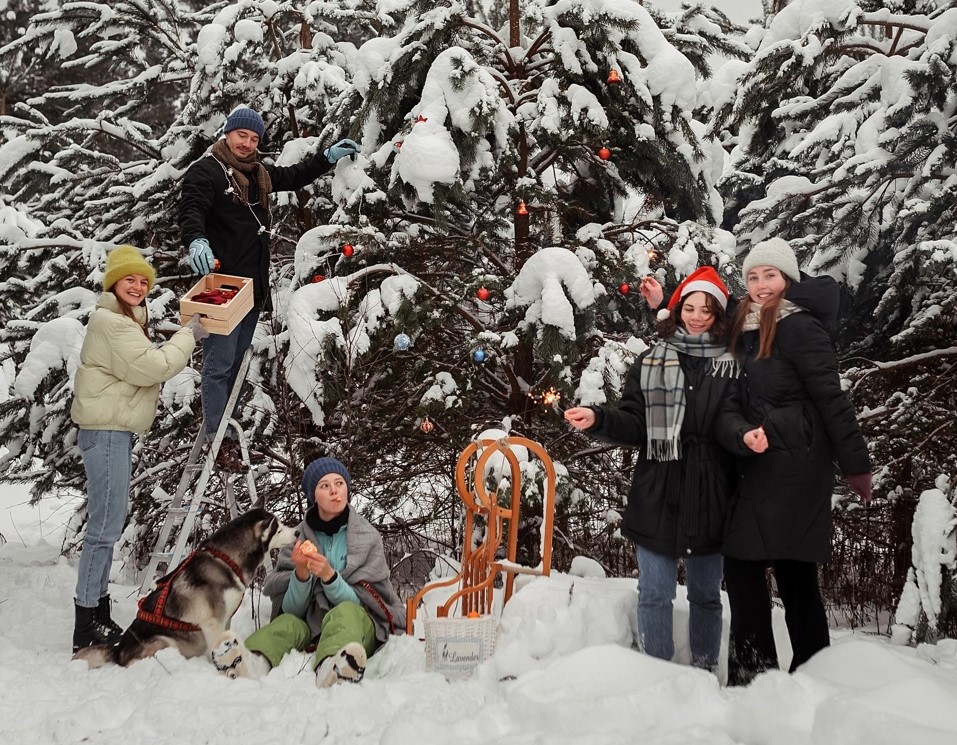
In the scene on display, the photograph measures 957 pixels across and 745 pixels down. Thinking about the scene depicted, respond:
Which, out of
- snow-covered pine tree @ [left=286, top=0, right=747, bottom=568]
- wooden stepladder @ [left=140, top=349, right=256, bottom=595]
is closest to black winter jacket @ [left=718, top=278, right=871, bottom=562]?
snow-covered pine tree @ [left=286, top=0, right=747, bottom=568]

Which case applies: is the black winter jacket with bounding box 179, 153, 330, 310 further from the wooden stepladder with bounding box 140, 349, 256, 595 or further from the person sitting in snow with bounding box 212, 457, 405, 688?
the person sitting in snow with bounding box 212, 457, 405, 688

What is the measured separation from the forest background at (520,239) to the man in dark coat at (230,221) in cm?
37

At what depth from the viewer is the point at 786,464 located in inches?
124

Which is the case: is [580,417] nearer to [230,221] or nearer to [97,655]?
[97,655]

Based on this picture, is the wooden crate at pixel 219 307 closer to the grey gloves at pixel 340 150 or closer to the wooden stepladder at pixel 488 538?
the grey gloves at pixel 340 150

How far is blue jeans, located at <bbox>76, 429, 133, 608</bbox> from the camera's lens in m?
4.02

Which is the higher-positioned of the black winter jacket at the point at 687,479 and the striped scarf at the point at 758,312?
the striped scarf at the point at 758,312

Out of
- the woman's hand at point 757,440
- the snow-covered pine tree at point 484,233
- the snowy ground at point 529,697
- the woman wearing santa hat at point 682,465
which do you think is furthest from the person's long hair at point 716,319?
the snowy ground at point 529,697

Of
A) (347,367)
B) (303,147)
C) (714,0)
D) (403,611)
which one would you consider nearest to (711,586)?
(403,611)

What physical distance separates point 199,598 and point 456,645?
1315mm

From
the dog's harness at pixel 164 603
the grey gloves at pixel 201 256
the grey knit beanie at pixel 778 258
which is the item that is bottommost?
the dog's harness at pixel 164 603

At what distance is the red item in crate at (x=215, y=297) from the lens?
4457mm

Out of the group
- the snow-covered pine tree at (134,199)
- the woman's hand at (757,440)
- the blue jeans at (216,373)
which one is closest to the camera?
the woman's hand at (757,440)

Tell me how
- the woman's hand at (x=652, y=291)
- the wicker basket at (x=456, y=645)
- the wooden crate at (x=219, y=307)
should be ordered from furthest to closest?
the wooden crate at (x=219, y=307) < the woman's hand at (x=652, y=291) < the wicker basket at (x=456, y=645)
